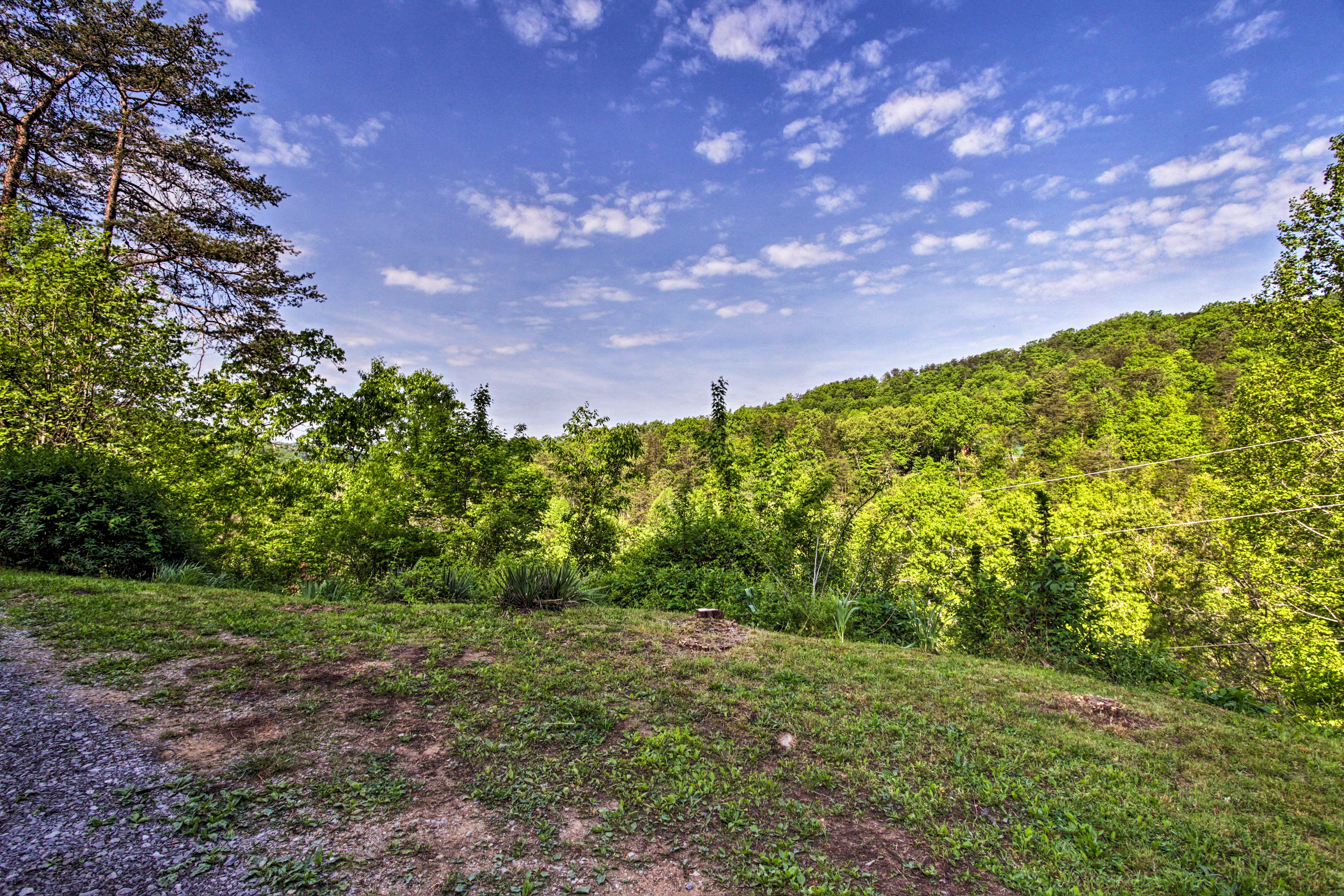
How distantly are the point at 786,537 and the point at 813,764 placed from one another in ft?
21.4

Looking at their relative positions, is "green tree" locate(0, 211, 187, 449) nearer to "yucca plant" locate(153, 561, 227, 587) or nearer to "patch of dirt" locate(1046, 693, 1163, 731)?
"yucca plant" locate(153, 561, 227, 587)

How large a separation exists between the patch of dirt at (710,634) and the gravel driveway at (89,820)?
150 inches

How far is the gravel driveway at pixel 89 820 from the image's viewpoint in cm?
167

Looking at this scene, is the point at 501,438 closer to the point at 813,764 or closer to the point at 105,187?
the point at 105,187

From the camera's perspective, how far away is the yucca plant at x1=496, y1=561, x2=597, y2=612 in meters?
6.34

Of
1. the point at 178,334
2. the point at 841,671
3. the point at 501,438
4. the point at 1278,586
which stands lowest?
the point at 1278,586

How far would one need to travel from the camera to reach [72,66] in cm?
859

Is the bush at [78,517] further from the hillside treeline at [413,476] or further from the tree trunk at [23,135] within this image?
the tree trunk at [23,135]

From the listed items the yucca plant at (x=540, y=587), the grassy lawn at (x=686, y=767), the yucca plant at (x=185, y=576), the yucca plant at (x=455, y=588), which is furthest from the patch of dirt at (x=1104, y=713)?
the yucca plant at (x=185, y=576)

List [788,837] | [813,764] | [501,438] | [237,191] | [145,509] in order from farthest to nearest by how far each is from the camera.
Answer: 1. [501,438]
2. [237,191]
3. [145,509]
4. [813,764]
5. [788,837]

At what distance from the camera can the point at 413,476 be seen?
9.74 meters

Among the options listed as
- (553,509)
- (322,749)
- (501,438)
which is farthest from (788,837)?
(501,438)

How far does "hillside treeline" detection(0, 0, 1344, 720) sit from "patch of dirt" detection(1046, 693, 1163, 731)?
1.50 meters

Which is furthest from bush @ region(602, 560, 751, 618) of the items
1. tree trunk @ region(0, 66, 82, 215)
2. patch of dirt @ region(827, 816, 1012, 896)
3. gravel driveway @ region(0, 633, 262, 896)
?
tree trunk @ region(0, 66, 82, 215)
